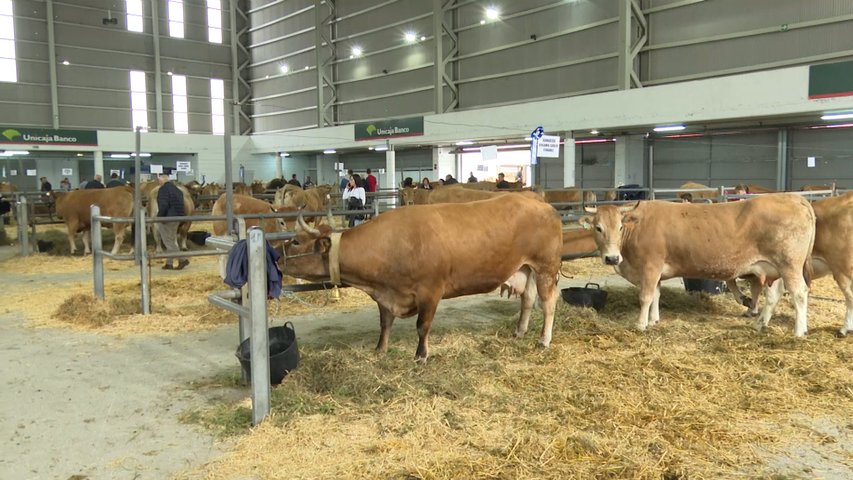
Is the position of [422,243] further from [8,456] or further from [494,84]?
[494,84]

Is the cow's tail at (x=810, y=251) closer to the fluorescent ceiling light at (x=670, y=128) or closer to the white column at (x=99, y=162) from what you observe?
the fluorescent ceiling light at (x=670, y=128)

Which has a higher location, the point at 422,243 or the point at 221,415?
the point at 422,243

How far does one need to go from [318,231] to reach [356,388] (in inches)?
→ 59.3

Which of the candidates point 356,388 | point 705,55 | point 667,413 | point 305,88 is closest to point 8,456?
point 356,388

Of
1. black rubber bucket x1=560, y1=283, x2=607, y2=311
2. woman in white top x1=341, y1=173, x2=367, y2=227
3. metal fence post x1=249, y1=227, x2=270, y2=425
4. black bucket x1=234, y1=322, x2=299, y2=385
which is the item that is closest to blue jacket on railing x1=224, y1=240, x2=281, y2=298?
metal fence post x1=249, y1=227, x2=270, y2=425

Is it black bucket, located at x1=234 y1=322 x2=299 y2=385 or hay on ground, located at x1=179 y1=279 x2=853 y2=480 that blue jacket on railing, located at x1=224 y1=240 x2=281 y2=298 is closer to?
black bucket, located at x1=234 y1=322 x2=299 y2=385

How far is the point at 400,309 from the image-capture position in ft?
17.9

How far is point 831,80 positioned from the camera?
15430 mm

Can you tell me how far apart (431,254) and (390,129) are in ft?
78.8

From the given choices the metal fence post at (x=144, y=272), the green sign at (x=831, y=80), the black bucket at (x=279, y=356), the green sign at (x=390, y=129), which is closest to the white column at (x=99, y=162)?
the green sign at (x=390, y=129)

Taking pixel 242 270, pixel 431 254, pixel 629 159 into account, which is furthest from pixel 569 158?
pixel 242 270

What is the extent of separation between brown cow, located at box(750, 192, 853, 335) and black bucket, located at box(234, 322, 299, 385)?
16.9 ft

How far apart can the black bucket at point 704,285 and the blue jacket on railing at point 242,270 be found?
6251mm

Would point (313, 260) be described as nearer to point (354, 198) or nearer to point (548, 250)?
point (548, 250)
